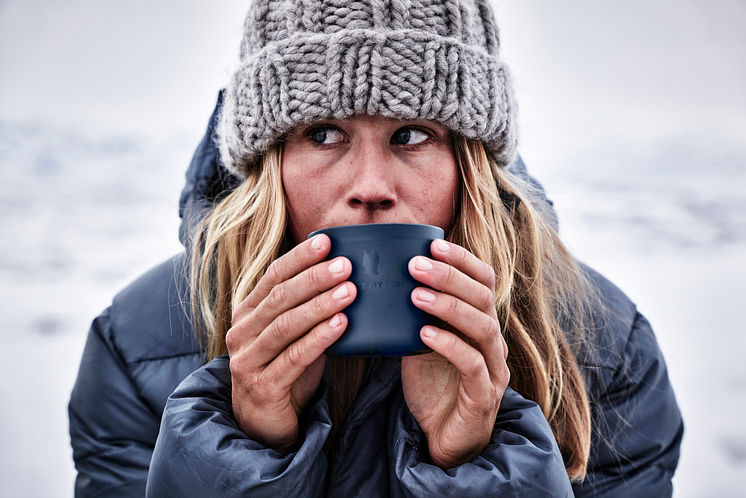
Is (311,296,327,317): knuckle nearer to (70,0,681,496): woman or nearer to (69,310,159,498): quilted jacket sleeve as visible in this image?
(70,0,681,496): woman

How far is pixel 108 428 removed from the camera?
179 centimetres

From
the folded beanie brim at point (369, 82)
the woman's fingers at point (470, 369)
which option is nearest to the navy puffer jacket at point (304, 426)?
the woman's fingers at point (470, 369)

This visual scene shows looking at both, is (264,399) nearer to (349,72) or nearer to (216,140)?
(349,72)

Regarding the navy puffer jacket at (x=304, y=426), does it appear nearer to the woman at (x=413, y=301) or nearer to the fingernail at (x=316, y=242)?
the woman at (x=413, y=301)

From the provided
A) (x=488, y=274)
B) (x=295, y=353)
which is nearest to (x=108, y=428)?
(x=295, y=353)

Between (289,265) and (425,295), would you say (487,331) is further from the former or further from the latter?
(289,265)

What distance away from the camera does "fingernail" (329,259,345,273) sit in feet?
3.21

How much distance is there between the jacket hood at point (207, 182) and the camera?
1955 millimetres

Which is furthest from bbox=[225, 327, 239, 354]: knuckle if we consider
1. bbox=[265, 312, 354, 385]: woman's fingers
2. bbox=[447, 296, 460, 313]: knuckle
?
bbox=[447, 296, 460, 313]: knuckle

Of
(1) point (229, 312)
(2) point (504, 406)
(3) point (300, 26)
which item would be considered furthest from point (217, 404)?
(3) point (300, 26)

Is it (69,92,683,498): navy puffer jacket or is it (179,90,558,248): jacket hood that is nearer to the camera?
(69,92,683,498): navy puffer jacket

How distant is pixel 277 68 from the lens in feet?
4.50

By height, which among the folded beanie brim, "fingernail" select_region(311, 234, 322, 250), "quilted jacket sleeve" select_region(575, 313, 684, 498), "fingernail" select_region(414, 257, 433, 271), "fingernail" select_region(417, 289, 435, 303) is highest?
the folded beanie brim

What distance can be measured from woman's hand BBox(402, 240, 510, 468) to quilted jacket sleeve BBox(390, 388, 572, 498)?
0.05 metres
